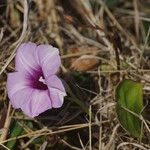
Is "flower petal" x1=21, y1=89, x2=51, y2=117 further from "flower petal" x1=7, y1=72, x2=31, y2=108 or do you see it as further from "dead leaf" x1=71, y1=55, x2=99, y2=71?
"dead leaf" x1=71, y1=55, x2=99, y2=71

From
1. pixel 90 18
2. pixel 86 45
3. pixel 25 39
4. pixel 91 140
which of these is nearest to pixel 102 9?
pixel 90 18

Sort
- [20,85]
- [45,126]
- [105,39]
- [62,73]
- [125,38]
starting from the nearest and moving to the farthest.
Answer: [20,85] → [45,126] → [62,73] → [105,39] → [125,38]

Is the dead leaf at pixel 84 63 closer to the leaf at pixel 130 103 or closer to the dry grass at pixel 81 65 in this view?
the dry grass at pixel 81 65

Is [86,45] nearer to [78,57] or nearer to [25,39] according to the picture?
[78,57]

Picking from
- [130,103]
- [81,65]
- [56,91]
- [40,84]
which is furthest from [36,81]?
[81,65]

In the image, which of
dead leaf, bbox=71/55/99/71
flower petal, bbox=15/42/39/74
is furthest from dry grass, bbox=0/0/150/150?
flower petal, bbox=15/42/39/74

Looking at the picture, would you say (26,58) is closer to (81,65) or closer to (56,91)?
(56,91)
